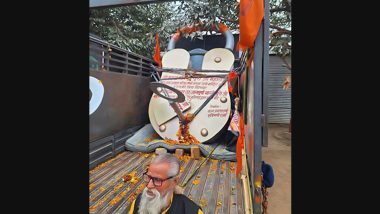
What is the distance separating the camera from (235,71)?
16.4 ft

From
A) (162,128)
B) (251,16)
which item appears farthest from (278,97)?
(251,16)

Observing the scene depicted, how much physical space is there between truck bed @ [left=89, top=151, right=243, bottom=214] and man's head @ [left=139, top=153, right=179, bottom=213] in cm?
97

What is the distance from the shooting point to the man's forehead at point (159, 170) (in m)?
1.88

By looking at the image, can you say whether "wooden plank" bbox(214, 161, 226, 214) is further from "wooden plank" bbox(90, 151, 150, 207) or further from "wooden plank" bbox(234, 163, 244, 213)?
"wooden plank" bbox(90, 151, 150, 207)

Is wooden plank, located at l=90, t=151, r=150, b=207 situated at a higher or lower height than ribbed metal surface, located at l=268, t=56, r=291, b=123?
lower

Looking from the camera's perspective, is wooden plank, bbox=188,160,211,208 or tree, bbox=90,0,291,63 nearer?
wooden plank, bbox=188,160,211,208

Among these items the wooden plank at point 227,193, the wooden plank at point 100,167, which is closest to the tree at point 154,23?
the wooden plank at point 227,193

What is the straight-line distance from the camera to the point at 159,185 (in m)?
1.87

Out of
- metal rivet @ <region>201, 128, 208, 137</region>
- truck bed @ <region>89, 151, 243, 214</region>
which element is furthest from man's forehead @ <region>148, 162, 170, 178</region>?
metal rivet @ <region>201, 128, 208, 137</region>

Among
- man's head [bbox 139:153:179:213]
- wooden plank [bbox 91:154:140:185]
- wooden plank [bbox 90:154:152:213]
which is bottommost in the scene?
wooden plank [bbox 90:154:152:213]

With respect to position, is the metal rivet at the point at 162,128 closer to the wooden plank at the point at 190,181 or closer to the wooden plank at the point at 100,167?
the wooden plank at the point at 100,167

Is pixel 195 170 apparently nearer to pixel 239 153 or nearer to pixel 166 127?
pixel 239 153

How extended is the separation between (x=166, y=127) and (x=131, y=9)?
474 centimetres

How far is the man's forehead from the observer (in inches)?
73.9
